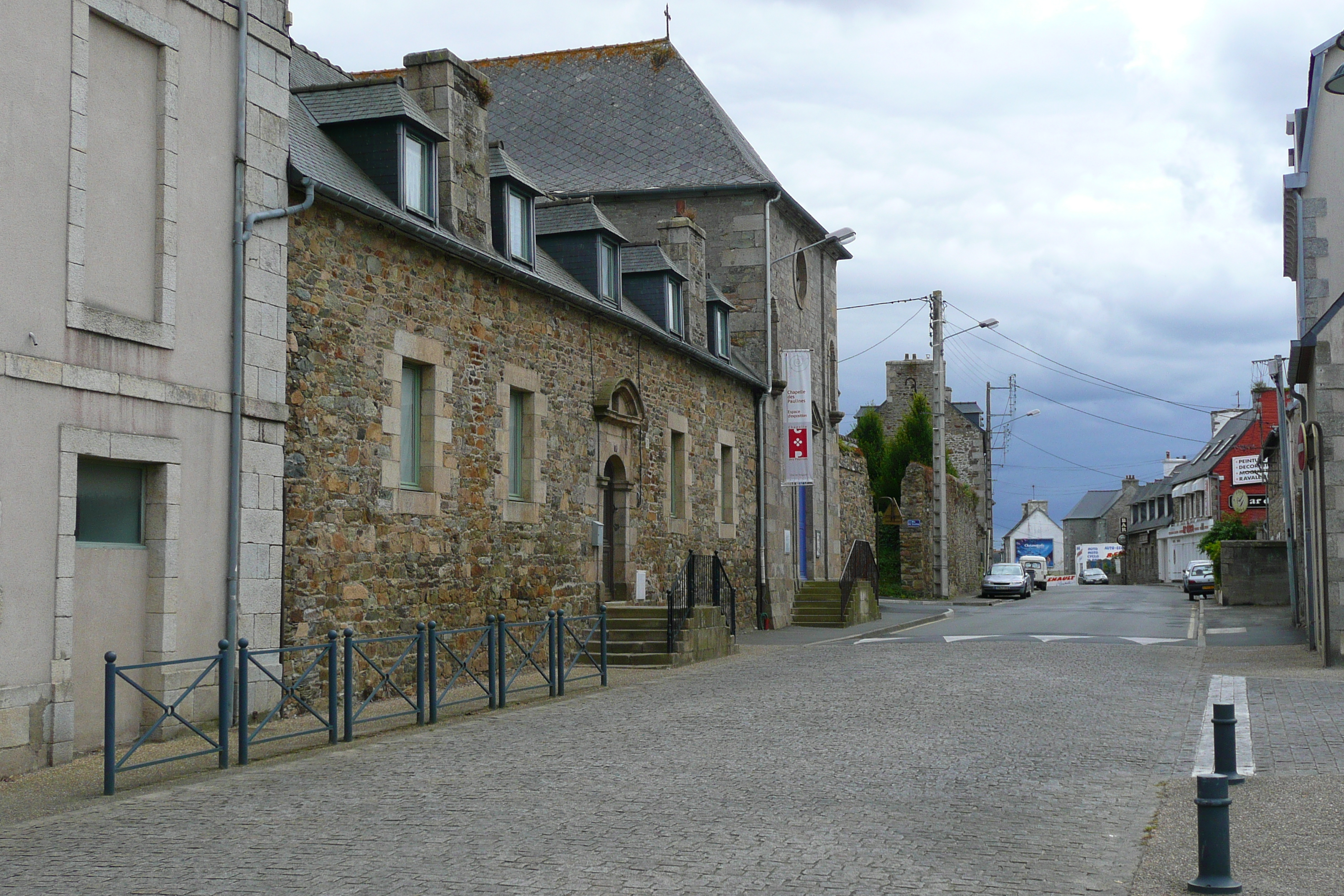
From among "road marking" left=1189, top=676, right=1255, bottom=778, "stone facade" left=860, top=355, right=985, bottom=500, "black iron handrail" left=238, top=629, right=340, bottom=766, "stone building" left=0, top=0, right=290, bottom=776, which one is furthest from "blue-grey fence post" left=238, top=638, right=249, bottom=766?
"stone facade" left=860, top=355, right=985, bottom=500

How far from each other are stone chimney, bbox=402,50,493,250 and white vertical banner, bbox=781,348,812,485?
11.5 m

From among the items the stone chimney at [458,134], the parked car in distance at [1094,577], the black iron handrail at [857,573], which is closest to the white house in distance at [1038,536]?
the parked car in distance at [1094,577]

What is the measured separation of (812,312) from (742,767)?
21.9 meters

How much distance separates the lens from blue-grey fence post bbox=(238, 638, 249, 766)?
9242mm

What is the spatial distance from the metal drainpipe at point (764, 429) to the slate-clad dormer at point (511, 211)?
943 centimetres

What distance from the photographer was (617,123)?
90.1 feet

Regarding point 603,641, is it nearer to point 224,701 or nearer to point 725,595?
point 224,701

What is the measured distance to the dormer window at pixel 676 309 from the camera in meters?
22.5

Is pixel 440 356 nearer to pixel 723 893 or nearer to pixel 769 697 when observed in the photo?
pixel 769 697

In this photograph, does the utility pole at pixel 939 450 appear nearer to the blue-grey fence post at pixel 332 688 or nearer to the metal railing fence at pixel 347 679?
the metal railing fence at pixel 347 679

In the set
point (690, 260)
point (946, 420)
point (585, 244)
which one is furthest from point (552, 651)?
point (946, 420)

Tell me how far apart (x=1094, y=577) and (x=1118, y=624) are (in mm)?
52912

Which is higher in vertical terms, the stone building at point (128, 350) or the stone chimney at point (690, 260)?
the stone chimney at point (690, 260)

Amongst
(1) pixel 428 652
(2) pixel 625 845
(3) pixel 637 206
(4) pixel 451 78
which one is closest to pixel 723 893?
(2) pixel 625 845
